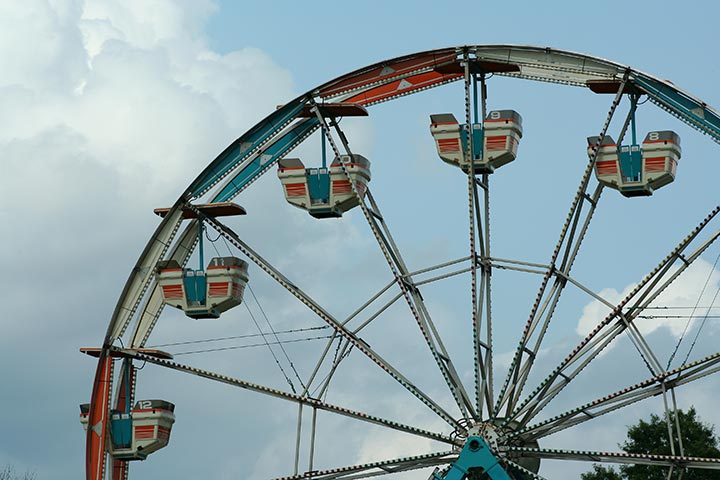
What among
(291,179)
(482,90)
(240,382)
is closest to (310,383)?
(240,382)

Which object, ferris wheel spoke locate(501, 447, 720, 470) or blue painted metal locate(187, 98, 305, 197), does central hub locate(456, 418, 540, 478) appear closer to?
ferris wheel spoke locate(501, 447, 720, 470)

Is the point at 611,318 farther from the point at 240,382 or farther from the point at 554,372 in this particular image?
the point at 240,382

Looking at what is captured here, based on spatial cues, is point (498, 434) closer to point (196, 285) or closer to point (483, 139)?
point (483, 139)

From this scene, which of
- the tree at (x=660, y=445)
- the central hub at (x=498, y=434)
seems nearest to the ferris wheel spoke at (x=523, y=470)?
the central hub at (x=498, y=434)

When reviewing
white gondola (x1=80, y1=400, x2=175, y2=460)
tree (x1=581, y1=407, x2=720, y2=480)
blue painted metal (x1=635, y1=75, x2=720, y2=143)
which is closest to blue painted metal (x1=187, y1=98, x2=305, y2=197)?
white gondola (x1=80, y1=400, x2=175, y2=460)

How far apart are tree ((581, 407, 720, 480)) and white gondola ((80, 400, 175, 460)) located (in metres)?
30.8

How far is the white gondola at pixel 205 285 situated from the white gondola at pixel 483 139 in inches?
209

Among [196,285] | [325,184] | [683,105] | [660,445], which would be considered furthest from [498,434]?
[660,445]

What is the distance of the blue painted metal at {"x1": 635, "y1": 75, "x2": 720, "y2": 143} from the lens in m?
35.0

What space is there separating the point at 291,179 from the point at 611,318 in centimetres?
801

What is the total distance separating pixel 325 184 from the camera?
38125 mm

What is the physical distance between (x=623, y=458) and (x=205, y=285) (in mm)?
10553

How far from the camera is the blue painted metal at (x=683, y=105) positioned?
35.0 m

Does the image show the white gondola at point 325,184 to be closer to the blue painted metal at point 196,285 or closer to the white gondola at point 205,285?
the white gondola at point 205,285
